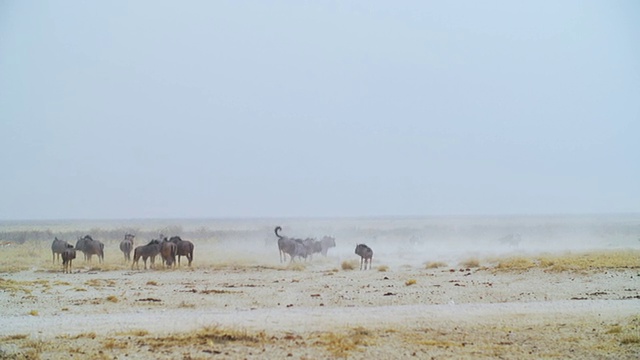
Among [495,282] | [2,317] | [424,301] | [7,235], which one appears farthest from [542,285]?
[7,235]

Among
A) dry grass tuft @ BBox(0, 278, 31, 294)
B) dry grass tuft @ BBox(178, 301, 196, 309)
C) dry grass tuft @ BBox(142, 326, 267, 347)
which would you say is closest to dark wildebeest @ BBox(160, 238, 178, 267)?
dry grass tuft @ BBox(0, 278, 31, 294)

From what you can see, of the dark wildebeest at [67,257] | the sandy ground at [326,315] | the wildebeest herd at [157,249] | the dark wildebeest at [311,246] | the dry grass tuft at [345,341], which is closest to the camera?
the dry grass tuft at [345,341]

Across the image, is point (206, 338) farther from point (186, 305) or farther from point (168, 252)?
point (168, 252)

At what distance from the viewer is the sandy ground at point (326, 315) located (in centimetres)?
1356

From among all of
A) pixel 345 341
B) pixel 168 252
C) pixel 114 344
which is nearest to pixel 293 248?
pixel 168 252

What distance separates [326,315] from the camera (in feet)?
57.8

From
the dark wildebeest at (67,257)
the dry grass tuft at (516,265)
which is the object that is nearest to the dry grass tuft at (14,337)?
the dark wildebeest at (67,257)

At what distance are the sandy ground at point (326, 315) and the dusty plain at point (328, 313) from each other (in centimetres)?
4

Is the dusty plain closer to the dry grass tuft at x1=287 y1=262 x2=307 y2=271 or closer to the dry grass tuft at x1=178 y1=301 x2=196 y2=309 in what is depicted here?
the dry grass tuft at x1=178 y1=301 x2=196 y2=309

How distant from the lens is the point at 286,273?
29.6 m

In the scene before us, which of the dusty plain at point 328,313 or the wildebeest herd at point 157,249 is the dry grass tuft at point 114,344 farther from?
the wildebeest herd at point 157,249

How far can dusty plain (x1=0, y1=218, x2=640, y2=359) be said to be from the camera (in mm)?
13578

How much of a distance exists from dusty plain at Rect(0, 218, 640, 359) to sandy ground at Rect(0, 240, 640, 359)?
0.04 metres

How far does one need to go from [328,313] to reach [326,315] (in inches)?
14.4
